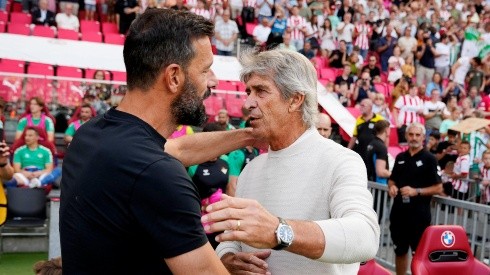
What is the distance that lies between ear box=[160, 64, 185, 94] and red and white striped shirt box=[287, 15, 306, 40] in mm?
14588

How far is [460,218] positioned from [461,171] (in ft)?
9.36

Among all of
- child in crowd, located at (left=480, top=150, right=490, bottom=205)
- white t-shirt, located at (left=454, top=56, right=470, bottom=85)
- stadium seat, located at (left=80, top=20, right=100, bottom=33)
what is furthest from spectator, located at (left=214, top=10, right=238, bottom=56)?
child in crowd, located at (left=480, top=150, right=490, bottom=205)

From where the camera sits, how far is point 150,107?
1773mm

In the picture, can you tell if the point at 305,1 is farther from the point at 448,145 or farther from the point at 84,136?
the point at 84,136

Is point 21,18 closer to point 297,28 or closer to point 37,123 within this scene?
point 37,123

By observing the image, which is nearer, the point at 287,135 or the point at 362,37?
the point at 287,135

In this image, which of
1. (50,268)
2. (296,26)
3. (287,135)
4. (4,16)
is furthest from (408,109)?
(287,135)

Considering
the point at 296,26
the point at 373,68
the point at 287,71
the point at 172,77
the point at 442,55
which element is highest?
the point at 172,77

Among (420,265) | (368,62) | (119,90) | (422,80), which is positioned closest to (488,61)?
(422,80)

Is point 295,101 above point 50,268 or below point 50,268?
above

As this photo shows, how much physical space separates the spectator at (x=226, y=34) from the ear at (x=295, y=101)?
492 inches

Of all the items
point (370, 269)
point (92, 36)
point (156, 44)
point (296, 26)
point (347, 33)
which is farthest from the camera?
point (347, 33)

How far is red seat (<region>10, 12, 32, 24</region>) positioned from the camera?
46.4ft

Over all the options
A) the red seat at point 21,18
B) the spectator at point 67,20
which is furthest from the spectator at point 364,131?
the red seat at point 21,18
